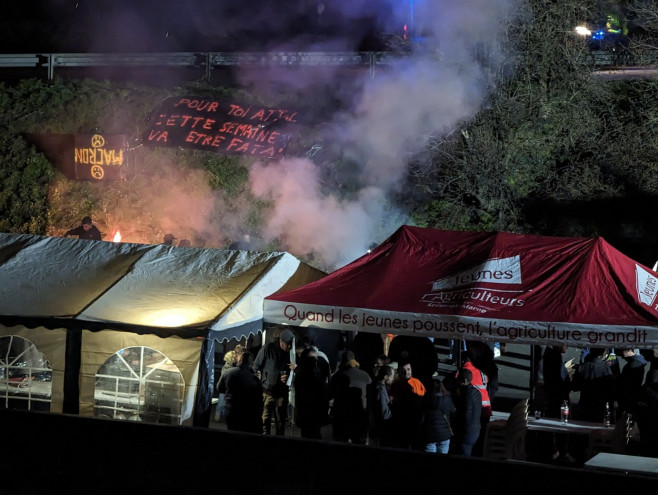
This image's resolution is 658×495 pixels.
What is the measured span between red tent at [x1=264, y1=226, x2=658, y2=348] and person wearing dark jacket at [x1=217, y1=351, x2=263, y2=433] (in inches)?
23.6

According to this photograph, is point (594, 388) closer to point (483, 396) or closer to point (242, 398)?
point (483, 396)

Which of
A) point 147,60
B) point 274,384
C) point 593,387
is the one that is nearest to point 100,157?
point 147,60

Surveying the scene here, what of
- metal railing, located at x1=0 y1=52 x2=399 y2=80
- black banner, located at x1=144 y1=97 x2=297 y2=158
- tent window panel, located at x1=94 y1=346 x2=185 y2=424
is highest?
metal railing, located at x1=0 y1=52 x2=399 y2=80

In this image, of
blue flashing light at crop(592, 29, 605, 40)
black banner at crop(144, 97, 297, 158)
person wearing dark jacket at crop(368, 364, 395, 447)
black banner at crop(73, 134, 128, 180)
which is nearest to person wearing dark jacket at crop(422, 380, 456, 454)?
person wearing dark jacket at crop(368, 364, 395, 447)

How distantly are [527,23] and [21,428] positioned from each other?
13.6m

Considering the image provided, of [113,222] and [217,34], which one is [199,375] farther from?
[217,34]

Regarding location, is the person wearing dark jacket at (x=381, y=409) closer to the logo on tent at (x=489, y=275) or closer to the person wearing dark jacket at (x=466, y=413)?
the person wearing dark jacket at (x=466, y=413)

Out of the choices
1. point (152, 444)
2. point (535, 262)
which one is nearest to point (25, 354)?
point (152, 444)

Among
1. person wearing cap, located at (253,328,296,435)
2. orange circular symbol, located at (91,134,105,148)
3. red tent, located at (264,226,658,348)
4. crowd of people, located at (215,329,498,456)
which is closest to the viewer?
red tent, located at (264,226,658,348)

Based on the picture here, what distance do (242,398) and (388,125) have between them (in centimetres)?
896

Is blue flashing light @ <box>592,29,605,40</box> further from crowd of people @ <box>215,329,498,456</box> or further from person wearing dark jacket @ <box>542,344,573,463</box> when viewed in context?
crowd of people @ <box>215,329,498,456</box>

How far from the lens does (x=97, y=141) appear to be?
17312mm

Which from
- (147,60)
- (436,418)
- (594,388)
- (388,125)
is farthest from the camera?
(147,60)

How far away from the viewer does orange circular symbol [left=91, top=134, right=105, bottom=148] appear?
56.5 ft
